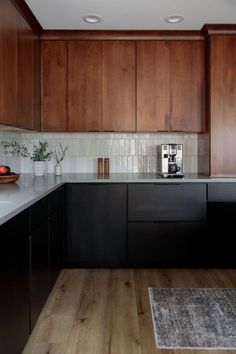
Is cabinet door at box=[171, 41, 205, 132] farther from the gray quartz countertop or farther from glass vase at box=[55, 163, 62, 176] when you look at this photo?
glass vase at box=[55, 163, 62, 176]

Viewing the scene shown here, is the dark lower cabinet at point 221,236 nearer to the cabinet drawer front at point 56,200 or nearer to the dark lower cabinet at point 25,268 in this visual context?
the cabinet drawer front at point 56,200

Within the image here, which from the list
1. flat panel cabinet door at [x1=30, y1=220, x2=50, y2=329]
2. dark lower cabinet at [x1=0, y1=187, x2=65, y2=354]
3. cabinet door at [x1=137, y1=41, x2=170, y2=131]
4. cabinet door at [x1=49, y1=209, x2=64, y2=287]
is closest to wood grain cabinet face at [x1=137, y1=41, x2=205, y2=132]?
cabinet door at [x1=137, y1=41, x2=170, y2=131]

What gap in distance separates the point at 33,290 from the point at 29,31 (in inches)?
91.5

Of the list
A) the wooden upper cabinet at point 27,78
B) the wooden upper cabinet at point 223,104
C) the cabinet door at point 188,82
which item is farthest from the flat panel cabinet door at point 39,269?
the cabinet door at point 188,82

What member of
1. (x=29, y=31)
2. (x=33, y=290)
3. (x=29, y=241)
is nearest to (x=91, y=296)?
(x=33, y=290)

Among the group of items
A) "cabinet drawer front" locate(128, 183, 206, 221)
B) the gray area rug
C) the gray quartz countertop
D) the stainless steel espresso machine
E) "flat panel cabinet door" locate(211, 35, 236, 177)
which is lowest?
the gray area rug

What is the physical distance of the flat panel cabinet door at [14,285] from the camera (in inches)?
62.7

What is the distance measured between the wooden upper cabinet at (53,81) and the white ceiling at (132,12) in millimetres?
222

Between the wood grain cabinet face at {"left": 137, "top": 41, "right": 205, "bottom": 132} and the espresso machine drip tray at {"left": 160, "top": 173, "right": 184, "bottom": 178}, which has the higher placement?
the wood grain cabinet face at {"left": 137, "top": 41, "right": 205, "bottom": 132}

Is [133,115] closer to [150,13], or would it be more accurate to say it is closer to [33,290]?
[150,13]

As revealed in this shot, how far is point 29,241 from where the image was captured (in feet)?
6.71

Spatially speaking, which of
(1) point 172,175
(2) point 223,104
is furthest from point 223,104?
(1) point 172,175

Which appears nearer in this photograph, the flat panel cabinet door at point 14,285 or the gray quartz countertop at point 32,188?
the flat panel cabinet door at point 14,285

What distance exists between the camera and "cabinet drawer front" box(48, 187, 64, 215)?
2.67 meters
